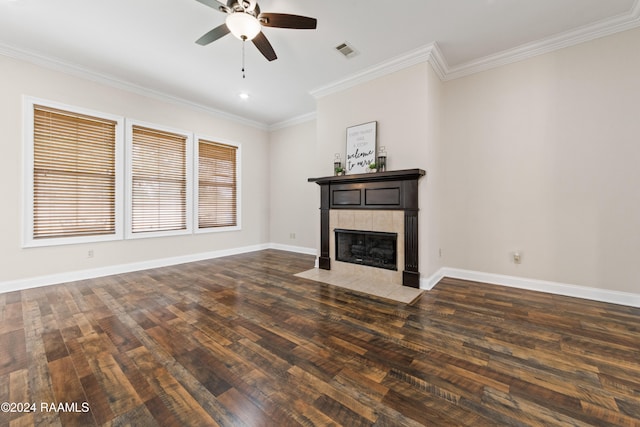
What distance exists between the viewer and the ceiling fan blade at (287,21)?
224 cm

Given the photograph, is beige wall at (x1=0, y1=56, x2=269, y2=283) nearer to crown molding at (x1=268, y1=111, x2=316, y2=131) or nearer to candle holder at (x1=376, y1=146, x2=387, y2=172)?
crown molding at (x1=268, y1=111, x2=316, y2=131)

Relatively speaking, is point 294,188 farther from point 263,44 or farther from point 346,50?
point 263,44

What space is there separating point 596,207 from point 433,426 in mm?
3280

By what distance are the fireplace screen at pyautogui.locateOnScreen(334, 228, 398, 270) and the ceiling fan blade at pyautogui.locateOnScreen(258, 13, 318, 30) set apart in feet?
8.48

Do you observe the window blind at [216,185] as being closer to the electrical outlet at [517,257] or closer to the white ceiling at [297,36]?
the white ceiling at [297,36]

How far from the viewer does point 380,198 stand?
3.61m

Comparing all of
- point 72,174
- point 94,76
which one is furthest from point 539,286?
point 94,76

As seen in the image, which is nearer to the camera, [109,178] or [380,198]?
[380,198]

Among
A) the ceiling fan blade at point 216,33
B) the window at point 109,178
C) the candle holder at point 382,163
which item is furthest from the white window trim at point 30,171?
the candle holder at point 382,163

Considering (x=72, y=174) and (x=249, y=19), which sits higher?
(x=249, y=19)

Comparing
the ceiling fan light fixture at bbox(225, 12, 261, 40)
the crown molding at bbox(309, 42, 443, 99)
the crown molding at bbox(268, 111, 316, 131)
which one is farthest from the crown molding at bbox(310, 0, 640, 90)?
the ceiling fan light fixture at bbox(225, 12, 261, 40)

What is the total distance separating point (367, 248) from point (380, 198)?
79 centimetres

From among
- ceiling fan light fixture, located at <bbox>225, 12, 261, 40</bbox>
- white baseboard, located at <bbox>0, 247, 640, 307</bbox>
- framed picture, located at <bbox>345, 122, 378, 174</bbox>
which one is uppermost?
ceiling fan light fixture, located at <bbox>225, 12, 261, 40</bbox>

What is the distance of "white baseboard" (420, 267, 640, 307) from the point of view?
9.05 feet
